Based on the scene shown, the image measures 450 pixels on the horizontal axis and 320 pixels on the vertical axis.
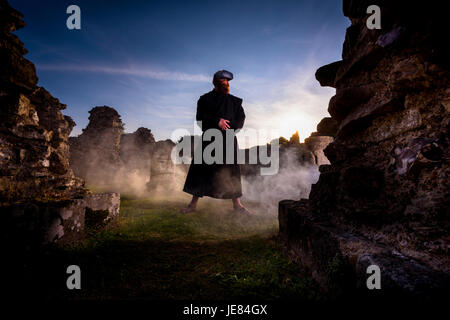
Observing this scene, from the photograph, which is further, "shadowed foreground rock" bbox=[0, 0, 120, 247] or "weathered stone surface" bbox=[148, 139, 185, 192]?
"weathered stone surface" bbox=[148, 139, 185, 192]

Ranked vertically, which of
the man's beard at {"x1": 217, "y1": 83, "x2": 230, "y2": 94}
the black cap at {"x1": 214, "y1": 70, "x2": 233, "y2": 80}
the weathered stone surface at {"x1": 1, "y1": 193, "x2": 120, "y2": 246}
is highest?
the black cap at {"x1": 214, "y1": 70, "x2": 233, "y2": 80}

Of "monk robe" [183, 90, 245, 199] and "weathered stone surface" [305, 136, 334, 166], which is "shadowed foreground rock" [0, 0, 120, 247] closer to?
"monk robe" [183, 90, 245, 199]

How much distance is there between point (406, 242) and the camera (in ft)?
3.15

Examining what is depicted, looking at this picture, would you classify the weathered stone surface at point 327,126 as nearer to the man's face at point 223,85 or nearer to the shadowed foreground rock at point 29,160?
the man's face at point 223,85

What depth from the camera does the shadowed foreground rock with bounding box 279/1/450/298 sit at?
0.86 m

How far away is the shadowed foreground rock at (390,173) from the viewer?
86 cm

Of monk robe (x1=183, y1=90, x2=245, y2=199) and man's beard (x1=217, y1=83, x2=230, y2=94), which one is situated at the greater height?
man's beard (x1=217, y1=83, x2=230, y2=94)

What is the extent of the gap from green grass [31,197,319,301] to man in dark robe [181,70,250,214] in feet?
4.10

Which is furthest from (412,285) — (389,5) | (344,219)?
(389,5)

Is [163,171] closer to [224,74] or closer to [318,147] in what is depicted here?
[224,74]

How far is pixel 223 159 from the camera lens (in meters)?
4.29

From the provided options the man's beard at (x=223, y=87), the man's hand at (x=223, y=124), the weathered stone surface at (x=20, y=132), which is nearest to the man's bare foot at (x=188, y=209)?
the man's hand at (x=223, y=124)

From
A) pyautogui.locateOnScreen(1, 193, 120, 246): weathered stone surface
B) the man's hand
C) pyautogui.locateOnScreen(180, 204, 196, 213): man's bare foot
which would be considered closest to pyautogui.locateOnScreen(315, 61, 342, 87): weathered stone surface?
the man's hand

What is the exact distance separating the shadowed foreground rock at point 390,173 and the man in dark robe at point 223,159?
2466 mm
